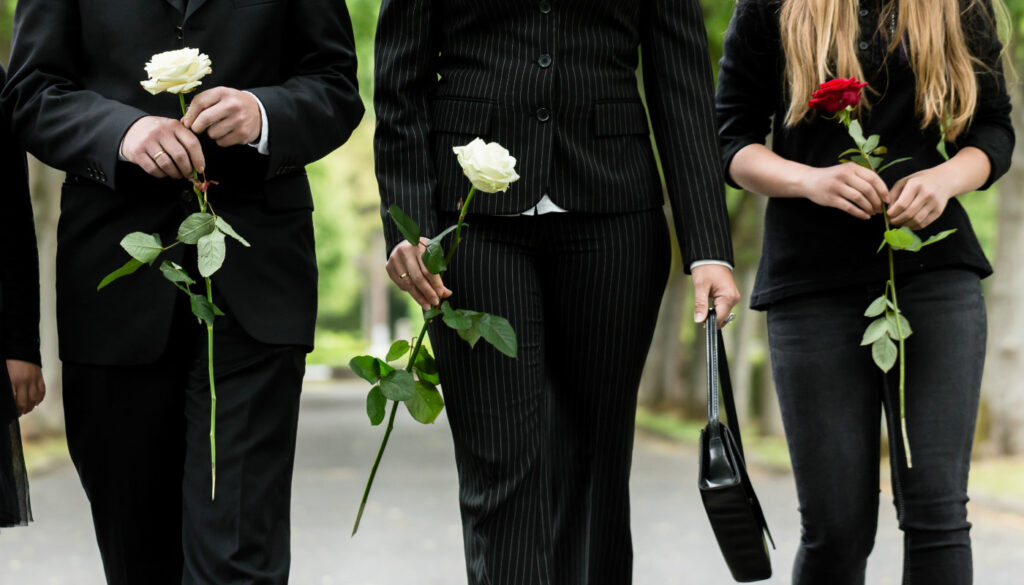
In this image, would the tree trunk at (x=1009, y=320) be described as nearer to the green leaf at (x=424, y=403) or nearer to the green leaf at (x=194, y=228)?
the green leaf at (x=424, y=403)

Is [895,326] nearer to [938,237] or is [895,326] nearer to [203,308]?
[938,237]

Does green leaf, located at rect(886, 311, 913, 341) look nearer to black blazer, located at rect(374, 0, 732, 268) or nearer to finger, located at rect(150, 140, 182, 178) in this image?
black blazer, located at rect(374, 0, 732, 268)

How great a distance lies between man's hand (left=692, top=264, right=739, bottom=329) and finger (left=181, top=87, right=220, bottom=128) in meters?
1.34

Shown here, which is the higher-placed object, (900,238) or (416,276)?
(900,238)

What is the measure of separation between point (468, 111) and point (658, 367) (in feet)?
76.9

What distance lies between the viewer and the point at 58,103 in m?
3.53

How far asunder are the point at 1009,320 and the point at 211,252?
41.4 ft

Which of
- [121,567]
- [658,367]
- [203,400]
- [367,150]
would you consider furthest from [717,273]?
[367,150]

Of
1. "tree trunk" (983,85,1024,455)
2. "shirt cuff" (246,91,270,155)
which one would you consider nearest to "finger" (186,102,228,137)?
"shirt cuff" (246,91,270,155)

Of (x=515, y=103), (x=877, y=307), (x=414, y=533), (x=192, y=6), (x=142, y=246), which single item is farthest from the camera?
(x=414, y=533)

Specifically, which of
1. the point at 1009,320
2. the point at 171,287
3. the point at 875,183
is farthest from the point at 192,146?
the point at 1009,320

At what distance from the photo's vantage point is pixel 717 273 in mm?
3793

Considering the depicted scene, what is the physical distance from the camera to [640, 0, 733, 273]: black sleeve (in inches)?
151

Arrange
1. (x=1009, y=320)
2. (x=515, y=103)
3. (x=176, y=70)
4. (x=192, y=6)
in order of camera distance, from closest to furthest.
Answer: (x=176, y=70), (x=192, y=6), (x=515, y=103), (x=1009, y=320)
